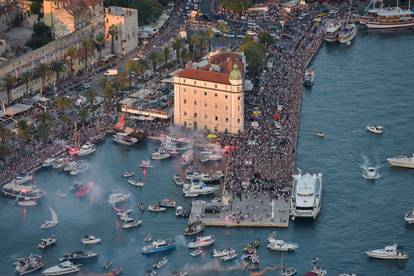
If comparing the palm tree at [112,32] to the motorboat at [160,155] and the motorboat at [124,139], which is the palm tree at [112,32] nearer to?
the motorboat at [124,139]

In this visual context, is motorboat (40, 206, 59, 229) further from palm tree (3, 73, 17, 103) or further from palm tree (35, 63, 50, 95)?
palm tree (35, 63, 50, 95)

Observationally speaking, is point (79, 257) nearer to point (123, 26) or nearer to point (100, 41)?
point (100, 41)

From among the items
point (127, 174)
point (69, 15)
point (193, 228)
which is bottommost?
point (193, 228)

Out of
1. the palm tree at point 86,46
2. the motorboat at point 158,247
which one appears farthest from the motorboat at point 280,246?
the palm tree at point 86,46

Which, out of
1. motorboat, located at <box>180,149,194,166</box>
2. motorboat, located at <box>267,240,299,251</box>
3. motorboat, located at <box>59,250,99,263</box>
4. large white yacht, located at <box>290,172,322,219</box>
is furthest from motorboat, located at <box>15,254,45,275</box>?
large white yacht, located at <box>290,172,322,219</box>

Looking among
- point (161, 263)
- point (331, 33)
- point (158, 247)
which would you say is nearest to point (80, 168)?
point (158, 247)

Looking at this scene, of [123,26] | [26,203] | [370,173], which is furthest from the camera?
[123,26]
